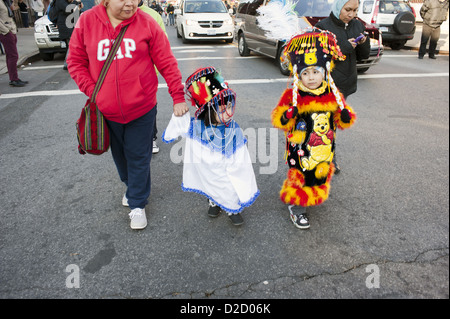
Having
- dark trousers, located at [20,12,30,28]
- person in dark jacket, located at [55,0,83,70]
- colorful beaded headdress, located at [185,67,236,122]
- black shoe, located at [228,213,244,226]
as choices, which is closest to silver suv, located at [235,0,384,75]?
colorful beaded headdress, located at [185,67,236,122]

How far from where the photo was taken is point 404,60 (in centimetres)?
982

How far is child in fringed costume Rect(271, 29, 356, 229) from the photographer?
7.47 feet

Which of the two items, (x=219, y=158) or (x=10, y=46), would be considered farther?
(x=10, y=46)

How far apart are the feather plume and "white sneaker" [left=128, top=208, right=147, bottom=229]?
1823mm

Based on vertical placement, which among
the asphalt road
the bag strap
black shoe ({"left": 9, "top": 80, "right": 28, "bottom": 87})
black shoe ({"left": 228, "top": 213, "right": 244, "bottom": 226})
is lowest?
the asphalt road

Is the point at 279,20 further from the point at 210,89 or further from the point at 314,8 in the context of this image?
the point at 314,8

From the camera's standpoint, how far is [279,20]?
2611 mm

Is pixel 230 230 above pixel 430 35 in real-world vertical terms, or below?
below

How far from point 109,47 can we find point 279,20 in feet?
4.47

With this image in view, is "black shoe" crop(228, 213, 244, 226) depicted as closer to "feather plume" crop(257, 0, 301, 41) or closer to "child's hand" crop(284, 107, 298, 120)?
"child's hand" crop(284, 107, 298, 120)

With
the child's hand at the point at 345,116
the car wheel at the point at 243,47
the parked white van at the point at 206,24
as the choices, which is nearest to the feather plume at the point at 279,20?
the child's hand at the point at 345,116

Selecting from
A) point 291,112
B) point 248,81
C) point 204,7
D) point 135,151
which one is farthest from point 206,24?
point 291,112

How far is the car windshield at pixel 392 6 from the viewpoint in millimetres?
11523

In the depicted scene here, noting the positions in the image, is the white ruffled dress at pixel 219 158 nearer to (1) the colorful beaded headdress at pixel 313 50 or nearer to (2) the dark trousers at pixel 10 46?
(1) the colorful beaded headdress at pixel 313 50
